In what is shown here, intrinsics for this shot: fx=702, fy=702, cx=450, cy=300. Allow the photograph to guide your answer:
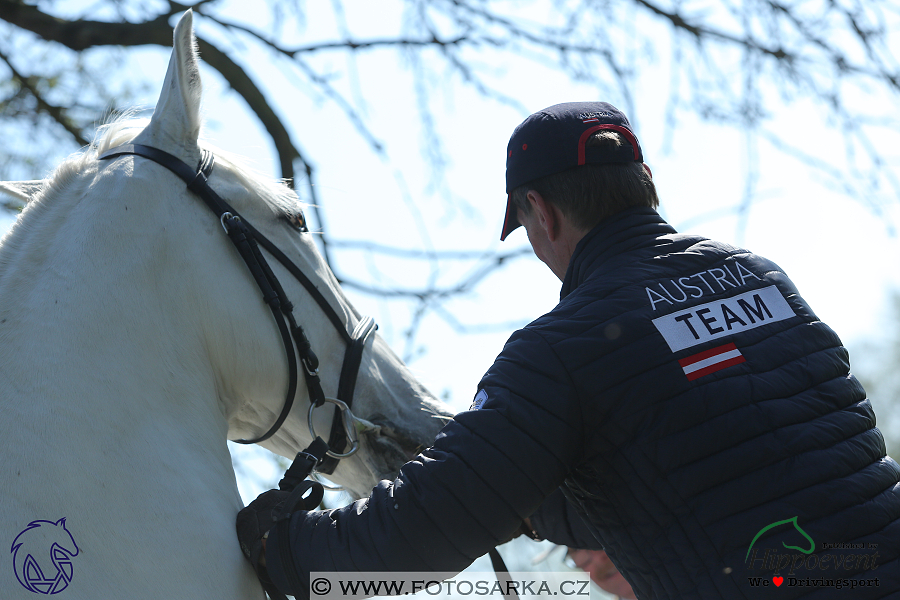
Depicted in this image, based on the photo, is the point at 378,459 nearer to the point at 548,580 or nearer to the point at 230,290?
the point at 230,290

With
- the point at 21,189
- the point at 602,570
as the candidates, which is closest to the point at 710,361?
the point at 602,570

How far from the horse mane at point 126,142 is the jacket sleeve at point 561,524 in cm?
110

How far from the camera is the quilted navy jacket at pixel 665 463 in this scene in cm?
126

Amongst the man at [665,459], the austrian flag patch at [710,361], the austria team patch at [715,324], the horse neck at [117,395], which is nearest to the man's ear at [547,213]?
the man at [665,459]

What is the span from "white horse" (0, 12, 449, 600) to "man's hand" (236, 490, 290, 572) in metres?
0.02

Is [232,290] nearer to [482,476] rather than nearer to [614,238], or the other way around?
[482,476]

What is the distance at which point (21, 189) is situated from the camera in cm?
199

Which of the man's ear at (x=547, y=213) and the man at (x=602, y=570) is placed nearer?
the man's ear at (x=547, y=213)

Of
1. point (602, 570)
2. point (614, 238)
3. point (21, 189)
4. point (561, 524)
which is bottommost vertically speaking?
point (602, 570)

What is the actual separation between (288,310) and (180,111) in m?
0.56

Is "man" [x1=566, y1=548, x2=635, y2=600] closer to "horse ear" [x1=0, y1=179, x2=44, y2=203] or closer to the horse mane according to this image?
the horse mane

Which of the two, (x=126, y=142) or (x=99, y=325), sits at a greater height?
(x=126, y=142)
